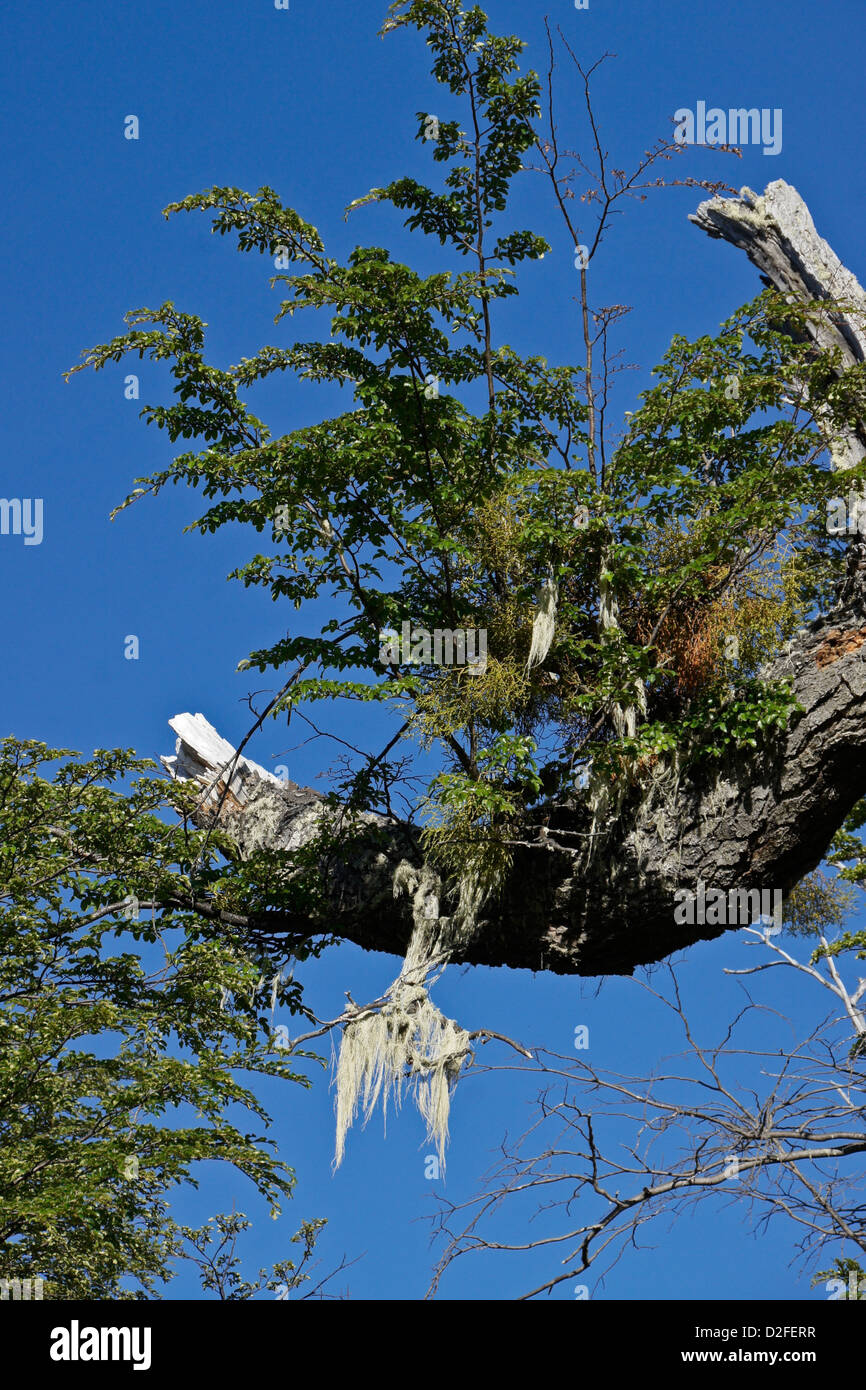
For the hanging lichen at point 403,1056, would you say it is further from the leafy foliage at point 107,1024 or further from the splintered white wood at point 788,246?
the splintered white wood at point 788,246

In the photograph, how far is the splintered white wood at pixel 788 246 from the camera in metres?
12.4

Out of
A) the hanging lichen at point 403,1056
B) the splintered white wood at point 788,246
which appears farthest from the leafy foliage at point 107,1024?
the splintered white wood at point 788,246

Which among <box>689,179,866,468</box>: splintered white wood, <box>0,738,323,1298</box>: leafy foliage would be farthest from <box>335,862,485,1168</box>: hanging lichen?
<box>689,179,866,468</box>: splintered white wood

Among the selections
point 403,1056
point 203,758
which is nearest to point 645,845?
point 403,1056

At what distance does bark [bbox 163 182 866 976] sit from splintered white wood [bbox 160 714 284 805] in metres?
0.59

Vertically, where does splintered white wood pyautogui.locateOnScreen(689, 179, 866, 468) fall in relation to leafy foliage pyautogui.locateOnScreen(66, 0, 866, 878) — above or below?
above

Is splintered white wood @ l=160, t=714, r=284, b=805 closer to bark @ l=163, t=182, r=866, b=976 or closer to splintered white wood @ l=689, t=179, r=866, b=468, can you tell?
bark @ l=163, t=182, r=866, b=976

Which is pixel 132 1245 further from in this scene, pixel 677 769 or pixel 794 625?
pixel 794 625

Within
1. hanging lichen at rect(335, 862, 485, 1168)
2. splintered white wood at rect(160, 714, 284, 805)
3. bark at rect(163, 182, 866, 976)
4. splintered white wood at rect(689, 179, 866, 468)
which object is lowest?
hanging lichen at rect(335, 862, 485, 1168)

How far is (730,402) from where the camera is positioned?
9.91 metres

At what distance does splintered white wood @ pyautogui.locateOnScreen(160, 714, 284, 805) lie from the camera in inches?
465
